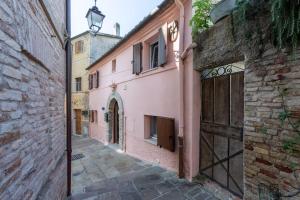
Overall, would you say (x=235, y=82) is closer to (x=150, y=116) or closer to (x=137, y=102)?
(x=150, y=116)

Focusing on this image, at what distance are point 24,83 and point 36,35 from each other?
76 cm

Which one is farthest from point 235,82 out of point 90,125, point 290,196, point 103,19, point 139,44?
point 90,125

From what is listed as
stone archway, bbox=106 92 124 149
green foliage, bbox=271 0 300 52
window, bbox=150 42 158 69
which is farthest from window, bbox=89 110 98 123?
green foliage, bbox=271 0 300 52

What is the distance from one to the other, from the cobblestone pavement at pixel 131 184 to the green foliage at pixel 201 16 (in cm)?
370

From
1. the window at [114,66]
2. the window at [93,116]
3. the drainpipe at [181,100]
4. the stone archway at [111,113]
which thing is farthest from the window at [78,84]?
the drainpipe at [181,100]

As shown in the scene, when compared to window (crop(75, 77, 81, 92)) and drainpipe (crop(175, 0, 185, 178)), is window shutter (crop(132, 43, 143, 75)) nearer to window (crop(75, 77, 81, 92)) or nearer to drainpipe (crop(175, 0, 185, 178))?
drainpipe (crop(175, 0, 185, 178))

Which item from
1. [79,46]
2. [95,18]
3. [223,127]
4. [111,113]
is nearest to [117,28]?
[79,46]

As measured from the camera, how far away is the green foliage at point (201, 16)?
4074 mm

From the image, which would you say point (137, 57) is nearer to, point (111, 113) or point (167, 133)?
point (167, 133)

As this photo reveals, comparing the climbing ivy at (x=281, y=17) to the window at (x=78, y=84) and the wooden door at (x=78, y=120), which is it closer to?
the window at (x=78, y=84)

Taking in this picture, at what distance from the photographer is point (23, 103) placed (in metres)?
1.96

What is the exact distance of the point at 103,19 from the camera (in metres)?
5.48

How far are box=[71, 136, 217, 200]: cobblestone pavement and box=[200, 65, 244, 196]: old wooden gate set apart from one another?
560 mm

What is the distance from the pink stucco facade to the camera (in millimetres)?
4688
